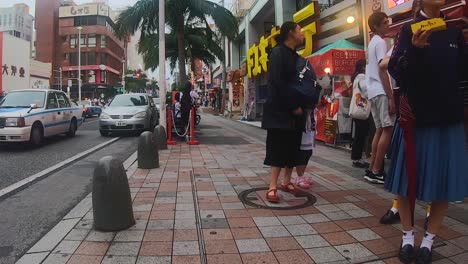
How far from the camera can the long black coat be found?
4.16 metres

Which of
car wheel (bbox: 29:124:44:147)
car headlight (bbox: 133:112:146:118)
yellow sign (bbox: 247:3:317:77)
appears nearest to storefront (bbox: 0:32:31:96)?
yellow sign (bbox: 247:3:317:77)

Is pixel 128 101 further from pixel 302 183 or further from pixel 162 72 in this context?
pixel 302 183

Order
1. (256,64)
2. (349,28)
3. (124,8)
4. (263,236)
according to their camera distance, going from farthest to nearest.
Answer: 1. (256,64)
2. (124,8)
3. (349,28)
4. (263,236)

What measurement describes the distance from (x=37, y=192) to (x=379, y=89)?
487 centimetres

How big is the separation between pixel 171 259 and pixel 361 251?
1498 mm

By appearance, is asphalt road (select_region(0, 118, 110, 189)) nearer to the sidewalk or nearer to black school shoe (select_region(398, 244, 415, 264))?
the sidewalk

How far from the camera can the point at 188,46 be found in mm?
19953

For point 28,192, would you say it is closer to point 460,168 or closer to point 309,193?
point 309,193

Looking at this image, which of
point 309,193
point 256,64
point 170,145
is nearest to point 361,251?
point 309,193

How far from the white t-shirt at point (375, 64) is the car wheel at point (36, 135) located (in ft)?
27.3

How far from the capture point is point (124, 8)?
570 inches

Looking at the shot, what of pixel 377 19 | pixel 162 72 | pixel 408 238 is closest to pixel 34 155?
pixel 162 72

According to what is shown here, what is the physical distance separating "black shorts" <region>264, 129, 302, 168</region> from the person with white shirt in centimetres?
124

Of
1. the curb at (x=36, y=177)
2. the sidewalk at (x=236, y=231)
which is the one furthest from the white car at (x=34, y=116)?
the sidewalk at (x=236, y=231)
